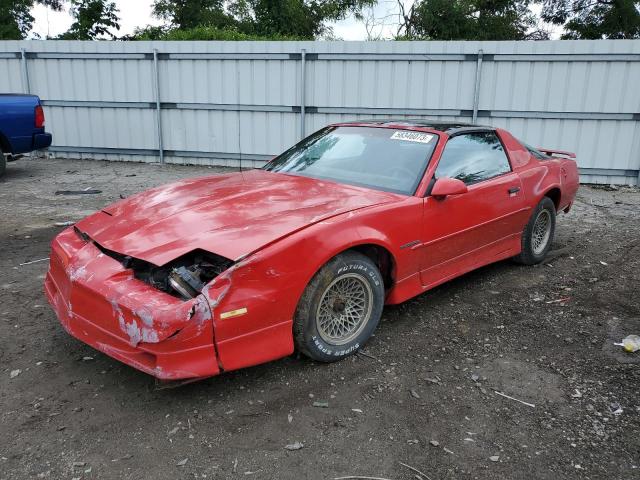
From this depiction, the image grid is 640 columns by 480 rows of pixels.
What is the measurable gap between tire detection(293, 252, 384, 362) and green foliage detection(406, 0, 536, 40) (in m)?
19.7

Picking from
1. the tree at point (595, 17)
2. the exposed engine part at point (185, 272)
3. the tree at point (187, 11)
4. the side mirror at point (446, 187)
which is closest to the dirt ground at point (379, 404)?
the exposed engine part at point (185, 272)

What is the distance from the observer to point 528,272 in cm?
500

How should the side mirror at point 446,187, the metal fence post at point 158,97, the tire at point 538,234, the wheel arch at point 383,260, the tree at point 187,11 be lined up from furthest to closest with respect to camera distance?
the tree at point 187,11 → the metal fence post at point 158,97 → the tire at point 538,234 → the side mirror at point 446,187 → the wheel arch at point 383,260

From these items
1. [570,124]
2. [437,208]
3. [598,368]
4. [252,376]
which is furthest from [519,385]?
[570,124]

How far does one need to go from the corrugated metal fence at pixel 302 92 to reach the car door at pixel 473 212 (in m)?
5.27

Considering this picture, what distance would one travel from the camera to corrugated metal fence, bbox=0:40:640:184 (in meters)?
9.18

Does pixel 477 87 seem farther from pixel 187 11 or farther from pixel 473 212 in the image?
pixel 187 11

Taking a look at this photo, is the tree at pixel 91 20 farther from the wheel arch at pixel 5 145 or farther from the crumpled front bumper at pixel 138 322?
the crumpled front bumper at pixel 138 322

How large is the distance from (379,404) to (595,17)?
26.9 m

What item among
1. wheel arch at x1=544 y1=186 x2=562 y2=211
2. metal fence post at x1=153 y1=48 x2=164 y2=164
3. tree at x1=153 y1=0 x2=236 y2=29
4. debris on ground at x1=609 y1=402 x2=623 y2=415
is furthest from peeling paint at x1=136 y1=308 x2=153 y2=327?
tree at x1=153 y1=0 x2=236 y2=29

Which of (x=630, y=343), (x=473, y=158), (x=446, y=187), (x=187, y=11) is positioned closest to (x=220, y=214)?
(x=446, y=187)

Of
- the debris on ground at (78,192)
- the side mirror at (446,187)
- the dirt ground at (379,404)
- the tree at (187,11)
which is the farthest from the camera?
the tree at (187,11)

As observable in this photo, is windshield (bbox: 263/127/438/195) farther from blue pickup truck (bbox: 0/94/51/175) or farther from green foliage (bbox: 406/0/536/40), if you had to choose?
green foliage (bbox: 406/0/536/40)

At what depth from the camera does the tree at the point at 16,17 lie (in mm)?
28328
